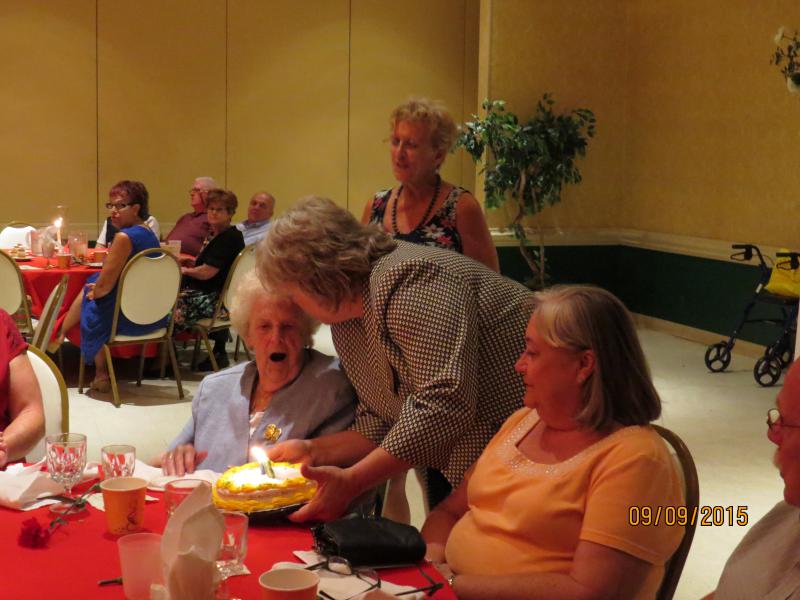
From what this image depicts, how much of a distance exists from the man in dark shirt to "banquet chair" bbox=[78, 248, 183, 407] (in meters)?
1.86

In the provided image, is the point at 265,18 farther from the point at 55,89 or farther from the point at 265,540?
the point at 265,540

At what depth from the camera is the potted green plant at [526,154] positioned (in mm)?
8906

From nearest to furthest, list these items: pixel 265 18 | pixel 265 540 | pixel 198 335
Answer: pixel 265 540
pixel 198 335
pixel 265 18

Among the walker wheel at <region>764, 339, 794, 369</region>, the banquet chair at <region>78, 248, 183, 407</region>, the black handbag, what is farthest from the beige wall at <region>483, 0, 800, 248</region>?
the black handbag

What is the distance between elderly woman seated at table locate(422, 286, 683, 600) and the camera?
5.95 feet

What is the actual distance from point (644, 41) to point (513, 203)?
201cm

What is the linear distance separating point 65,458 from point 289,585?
833 millimetres

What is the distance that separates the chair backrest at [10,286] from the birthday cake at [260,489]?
4.29 m

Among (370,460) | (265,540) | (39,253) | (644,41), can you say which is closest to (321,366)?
(370,460)

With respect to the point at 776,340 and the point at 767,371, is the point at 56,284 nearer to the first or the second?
the point at 767,371

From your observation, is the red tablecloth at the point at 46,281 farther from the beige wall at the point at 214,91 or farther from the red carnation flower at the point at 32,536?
the red carnation flower at the point at 32,536

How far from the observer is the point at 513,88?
9.38 metres

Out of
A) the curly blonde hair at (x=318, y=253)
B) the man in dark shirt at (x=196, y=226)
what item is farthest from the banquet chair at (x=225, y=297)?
the curly blonde hair at (x=318, y=253)

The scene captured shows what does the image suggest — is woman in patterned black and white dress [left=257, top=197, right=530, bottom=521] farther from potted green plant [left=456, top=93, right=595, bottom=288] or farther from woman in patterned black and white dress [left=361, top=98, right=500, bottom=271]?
potted green plant [left=456, top=93, right=595, bottom=288]
